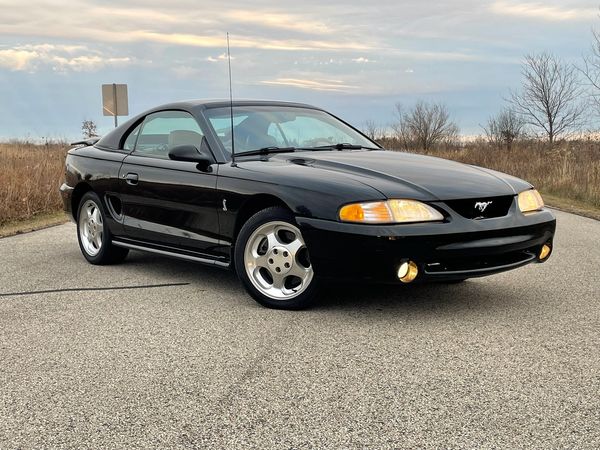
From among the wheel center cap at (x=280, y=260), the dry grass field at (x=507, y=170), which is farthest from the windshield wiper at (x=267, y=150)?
the dry grass field at (x=507, y=170)

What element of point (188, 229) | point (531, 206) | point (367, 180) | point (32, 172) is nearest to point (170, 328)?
point (188, 229)

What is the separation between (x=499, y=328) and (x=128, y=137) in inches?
152

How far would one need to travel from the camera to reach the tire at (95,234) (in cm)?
681

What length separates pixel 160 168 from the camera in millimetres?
5969

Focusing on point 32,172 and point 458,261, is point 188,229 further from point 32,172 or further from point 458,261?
point 32,172

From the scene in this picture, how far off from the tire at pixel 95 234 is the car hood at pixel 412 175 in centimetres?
218

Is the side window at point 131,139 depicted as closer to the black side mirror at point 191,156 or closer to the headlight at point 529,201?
the black side mirror at point 191,156

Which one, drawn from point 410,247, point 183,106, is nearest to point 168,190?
point 183,106

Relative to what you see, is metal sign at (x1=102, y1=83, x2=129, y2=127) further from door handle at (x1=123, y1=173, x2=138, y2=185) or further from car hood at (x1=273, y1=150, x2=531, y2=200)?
car hood at (x1=273, y1=150, x2=531, y2=200)

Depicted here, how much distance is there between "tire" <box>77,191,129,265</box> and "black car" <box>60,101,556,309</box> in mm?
37

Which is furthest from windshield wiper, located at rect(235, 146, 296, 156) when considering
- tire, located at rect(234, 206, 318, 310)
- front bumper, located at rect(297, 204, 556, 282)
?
front bumper, located at rect(297, 204, 556, 282)

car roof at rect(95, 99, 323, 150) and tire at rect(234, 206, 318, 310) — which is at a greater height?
car roof at rect(95, 99, 323, 150)

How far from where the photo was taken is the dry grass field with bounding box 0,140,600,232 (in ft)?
40.5

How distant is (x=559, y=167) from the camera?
1777 cm
